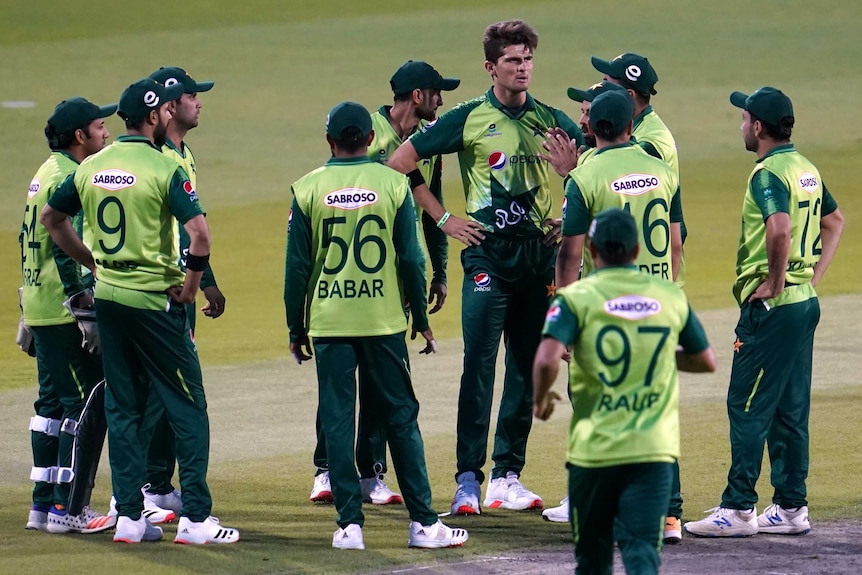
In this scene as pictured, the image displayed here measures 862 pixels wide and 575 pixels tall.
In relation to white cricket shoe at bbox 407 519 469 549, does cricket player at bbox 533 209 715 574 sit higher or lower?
higher

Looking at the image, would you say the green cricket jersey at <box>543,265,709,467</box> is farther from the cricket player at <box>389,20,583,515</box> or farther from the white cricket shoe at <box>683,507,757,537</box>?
the cricket player at <box>389,20,583,515</box>

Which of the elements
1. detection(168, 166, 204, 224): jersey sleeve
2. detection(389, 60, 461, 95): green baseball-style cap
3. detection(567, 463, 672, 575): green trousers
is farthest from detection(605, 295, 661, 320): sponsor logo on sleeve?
detection(389, 60, 461, 95): green baseball-style cap

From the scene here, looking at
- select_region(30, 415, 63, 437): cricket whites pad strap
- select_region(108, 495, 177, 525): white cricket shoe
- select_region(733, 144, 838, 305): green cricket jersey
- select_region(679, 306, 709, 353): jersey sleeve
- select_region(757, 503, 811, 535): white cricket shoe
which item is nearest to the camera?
select_region(679, 306, 709, 353): jersey sleeve

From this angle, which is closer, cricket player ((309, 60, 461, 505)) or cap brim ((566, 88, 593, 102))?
cap brim ((566, 88, 593, 102))

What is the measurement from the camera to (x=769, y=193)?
7926 mm

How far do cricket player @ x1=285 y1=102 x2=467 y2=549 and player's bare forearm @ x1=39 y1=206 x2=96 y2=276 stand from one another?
3.78 ft

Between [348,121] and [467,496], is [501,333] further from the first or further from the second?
[348,121]

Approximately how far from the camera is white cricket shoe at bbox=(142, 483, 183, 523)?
8.83 meters

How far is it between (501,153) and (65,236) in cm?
248

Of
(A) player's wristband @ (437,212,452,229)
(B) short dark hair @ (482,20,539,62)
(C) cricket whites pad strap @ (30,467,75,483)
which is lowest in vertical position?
(C) cricket whites pad strap @ (30,467,75,483)

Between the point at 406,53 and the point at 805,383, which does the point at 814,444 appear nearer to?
the point at 805,383

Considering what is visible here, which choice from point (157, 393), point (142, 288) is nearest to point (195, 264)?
point (142, 288)

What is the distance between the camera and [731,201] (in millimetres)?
23875

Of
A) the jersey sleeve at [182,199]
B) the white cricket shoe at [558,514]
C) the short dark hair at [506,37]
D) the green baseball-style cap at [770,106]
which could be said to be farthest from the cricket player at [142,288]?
the green baseball-style cap at [770,106]
